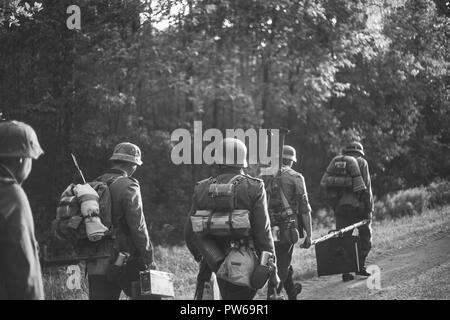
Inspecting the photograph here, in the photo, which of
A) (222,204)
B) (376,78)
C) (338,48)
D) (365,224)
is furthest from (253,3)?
(222,204)

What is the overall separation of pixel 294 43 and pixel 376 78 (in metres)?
5.32

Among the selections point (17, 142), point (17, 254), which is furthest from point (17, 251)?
point (17, 142)

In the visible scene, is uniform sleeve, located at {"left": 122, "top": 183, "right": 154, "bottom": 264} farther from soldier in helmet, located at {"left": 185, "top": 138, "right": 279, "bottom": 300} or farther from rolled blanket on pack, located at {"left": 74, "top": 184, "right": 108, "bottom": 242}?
soldier in helmet, located at {"left": 185, "top": 138, "right": 279, "bottom": 300}

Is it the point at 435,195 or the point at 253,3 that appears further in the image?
the point at 435,195

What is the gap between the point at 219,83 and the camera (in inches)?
786

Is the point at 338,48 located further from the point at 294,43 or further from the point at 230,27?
the point at 230,27

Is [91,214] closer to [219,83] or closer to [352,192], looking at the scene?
[352,192]

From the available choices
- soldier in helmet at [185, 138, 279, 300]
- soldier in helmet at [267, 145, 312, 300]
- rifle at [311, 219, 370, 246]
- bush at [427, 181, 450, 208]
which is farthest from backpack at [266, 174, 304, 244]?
bush at [427, 181, 450, 208]

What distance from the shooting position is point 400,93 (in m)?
25.3

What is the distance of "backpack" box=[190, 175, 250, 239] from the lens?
6.23 meters

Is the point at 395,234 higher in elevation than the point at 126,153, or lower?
lower

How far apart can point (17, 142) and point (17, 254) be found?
2.51 ft

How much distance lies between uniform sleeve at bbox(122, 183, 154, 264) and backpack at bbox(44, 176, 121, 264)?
0.18 meters

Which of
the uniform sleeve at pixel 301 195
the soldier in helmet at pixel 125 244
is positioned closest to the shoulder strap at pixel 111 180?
the soldier in helmet at pixel 125 244
